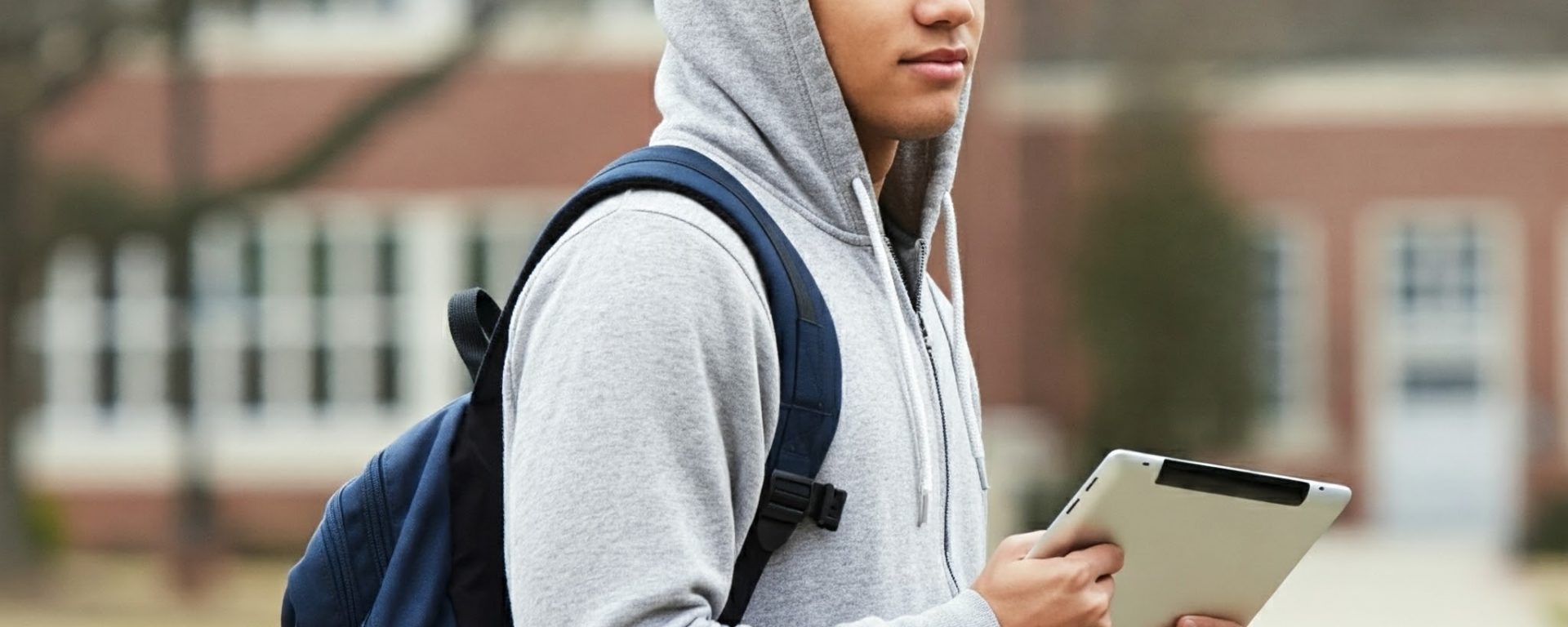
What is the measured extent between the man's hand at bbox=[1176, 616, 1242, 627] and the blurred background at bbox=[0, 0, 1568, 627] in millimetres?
15053

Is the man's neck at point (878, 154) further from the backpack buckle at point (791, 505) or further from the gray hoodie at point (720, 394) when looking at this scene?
the backpack buckle at point (791, 505)

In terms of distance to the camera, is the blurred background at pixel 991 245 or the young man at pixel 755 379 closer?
the young man at pixel 755 379

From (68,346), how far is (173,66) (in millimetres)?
3039

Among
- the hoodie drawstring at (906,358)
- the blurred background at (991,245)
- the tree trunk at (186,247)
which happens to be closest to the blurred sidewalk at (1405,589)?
the blurred background at (991,245)

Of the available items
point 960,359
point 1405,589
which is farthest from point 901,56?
point 1405,589

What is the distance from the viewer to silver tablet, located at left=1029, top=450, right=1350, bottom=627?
1775mm

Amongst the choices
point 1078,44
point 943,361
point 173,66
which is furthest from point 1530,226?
point 943,361

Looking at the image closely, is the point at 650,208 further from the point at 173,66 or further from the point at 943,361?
the point at 173,66

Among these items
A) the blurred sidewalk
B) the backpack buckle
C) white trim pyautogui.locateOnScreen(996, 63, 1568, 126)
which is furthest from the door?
the backpack buckle

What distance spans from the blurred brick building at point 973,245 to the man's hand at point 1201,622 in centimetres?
1577

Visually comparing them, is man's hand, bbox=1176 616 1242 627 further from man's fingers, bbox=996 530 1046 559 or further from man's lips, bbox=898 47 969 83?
man's lips, bbox=898 47 969 83

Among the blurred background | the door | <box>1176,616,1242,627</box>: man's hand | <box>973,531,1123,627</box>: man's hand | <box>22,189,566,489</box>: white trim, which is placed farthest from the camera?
the door

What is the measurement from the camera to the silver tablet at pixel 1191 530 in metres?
1.78

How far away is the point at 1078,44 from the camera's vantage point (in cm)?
1973
